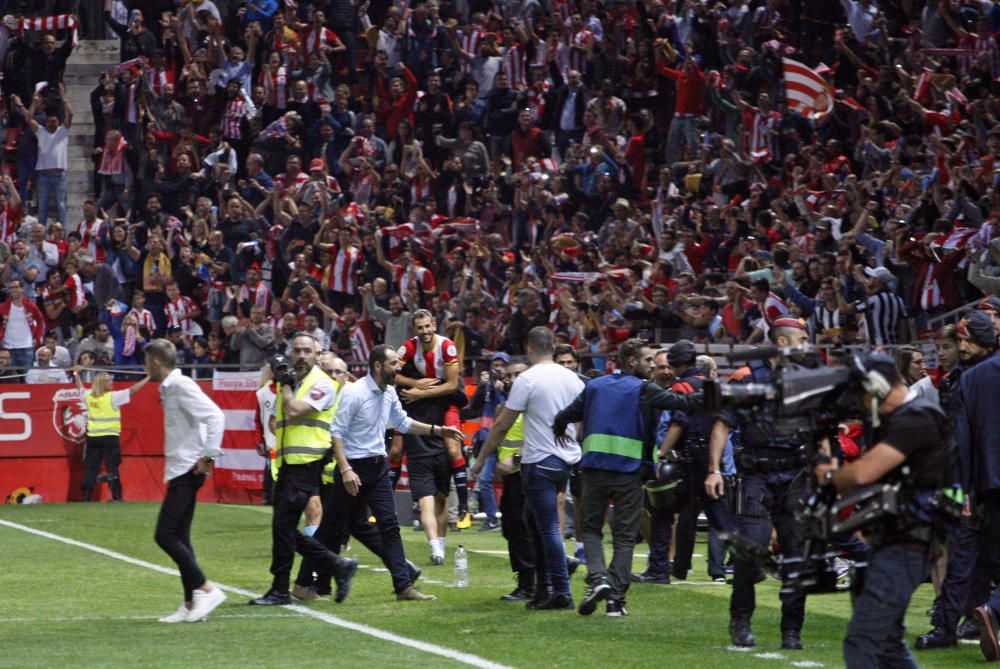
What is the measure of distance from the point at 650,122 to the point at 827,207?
6661 mm

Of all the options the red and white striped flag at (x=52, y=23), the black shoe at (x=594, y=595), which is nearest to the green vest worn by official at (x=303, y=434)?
the black shoe at (x=594, y=595)

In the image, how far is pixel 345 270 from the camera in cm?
2570

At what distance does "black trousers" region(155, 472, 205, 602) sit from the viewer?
11688 mm

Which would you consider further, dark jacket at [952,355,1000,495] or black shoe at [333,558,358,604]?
black shoe at [333,558,358,604]

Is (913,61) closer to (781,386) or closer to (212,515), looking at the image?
(212,515)

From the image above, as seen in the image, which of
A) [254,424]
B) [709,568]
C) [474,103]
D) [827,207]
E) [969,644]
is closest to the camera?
[969,644]

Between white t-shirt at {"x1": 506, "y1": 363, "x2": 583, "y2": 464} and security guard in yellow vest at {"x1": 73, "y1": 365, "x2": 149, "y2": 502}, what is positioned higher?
white t-shirt at {"x1": 506, "y1": 363, "x2": 583, "y2": 464}

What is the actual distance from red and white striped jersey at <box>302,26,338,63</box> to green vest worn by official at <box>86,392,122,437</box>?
369 inches

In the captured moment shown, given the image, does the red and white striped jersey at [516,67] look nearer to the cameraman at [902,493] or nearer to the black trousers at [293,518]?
the black trousers at [293,518]

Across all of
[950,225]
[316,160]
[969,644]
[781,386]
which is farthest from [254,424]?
[781,386]

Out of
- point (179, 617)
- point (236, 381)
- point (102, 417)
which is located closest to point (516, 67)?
point (236, 381)

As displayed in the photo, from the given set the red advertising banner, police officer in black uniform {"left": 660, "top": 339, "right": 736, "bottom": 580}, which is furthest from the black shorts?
the red advertising banner

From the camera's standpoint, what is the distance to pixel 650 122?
89.6 ft

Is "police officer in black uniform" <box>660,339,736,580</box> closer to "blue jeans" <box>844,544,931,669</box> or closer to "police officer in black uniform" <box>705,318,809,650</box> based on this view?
"police officer in black uniform" <box>705,318,809,650</box>
